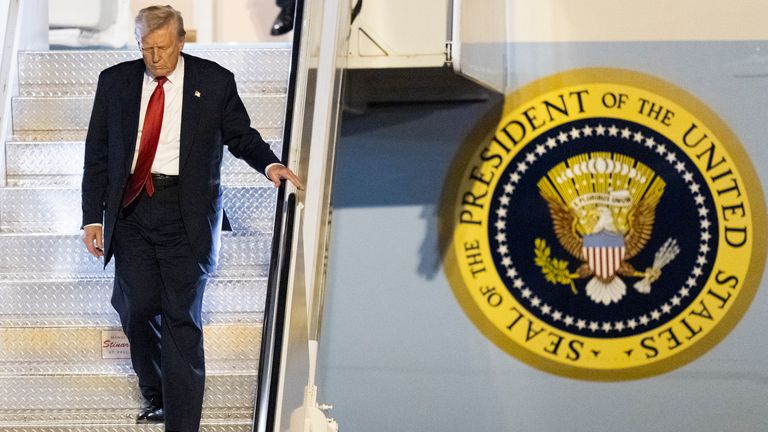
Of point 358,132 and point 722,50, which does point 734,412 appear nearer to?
point 722,50

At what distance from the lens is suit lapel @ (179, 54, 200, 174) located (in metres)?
4.39

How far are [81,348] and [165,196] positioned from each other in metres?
1.12

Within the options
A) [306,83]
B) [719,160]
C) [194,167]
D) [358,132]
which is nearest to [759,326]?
[719,160]

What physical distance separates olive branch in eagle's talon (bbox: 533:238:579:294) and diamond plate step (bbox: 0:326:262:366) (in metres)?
2.03

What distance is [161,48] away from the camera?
430cm

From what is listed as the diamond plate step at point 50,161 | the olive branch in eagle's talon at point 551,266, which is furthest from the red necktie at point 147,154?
the olive branch in eagle's talon at point 551,266

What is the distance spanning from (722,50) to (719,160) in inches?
23.8

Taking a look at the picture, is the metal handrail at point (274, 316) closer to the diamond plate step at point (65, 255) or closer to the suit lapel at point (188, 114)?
the suit lapel at point (188, 114)

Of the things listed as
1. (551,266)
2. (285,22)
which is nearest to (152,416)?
(551,266)

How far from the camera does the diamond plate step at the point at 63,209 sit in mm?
5512

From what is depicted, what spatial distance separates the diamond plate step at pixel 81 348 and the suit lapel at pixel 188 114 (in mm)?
993

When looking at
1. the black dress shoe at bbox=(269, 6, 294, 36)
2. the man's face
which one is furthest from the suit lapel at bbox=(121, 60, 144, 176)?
the black dress shoe at bbox=(269, 6, 294, 36)

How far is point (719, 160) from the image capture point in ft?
21.5

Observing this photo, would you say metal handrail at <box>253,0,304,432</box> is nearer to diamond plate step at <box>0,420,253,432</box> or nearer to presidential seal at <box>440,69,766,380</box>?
diamond plate step at <box>0,420,253,432</box>
